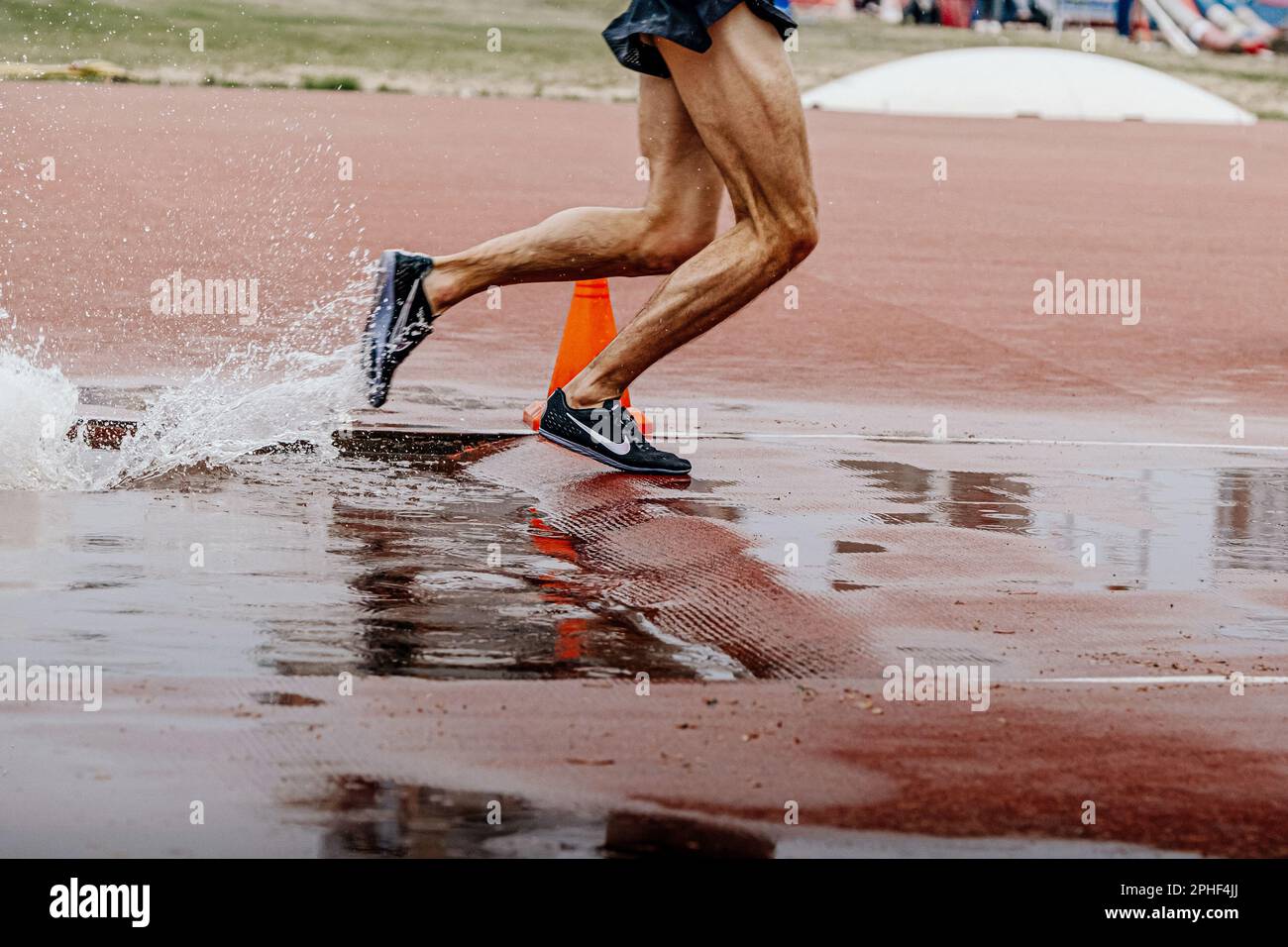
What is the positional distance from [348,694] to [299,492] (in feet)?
7.08

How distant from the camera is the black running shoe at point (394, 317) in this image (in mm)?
6703

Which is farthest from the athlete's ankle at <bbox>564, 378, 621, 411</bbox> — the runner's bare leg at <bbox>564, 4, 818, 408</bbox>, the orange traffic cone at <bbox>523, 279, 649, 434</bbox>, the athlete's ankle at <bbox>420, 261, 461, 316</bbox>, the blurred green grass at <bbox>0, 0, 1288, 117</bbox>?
the blurred green grass at <bbox>0, 0, 1288, 117</bbox>

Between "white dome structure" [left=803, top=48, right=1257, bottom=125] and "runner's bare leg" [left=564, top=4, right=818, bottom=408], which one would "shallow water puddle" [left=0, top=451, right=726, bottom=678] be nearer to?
"runner's bare leg" [left=564, top=4, right=818, bottom=408]

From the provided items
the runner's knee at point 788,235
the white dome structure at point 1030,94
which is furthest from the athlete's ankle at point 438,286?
the white dome structure at point 1030,94

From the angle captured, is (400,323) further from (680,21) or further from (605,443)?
(680,21)

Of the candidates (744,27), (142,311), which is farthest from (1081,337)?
(744,27)

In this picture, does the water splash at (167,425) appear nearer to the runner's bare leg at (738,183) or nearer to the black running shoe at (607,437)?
the black running shoe at (607,437)

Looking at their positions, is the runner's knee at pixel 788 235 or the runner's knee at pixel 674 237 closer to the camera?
the runner's knee at pixel 788 235

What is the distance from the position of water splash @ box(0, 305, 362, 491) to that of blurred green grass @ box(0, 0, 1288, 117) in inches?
1057

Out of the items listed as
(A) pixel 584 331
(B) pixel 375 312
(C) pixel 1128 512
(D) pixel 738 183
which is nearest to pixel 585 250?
(D) pixel 738 183

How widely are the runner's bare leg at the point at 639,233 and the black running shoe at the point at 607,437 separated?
0.42 metres

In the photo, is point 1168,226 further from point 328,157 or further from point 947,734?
point 947,734

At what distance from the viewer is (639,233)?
665 centimetres

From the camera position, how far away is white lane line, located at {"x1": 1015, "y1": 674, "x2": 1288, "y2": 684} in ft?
14.9
